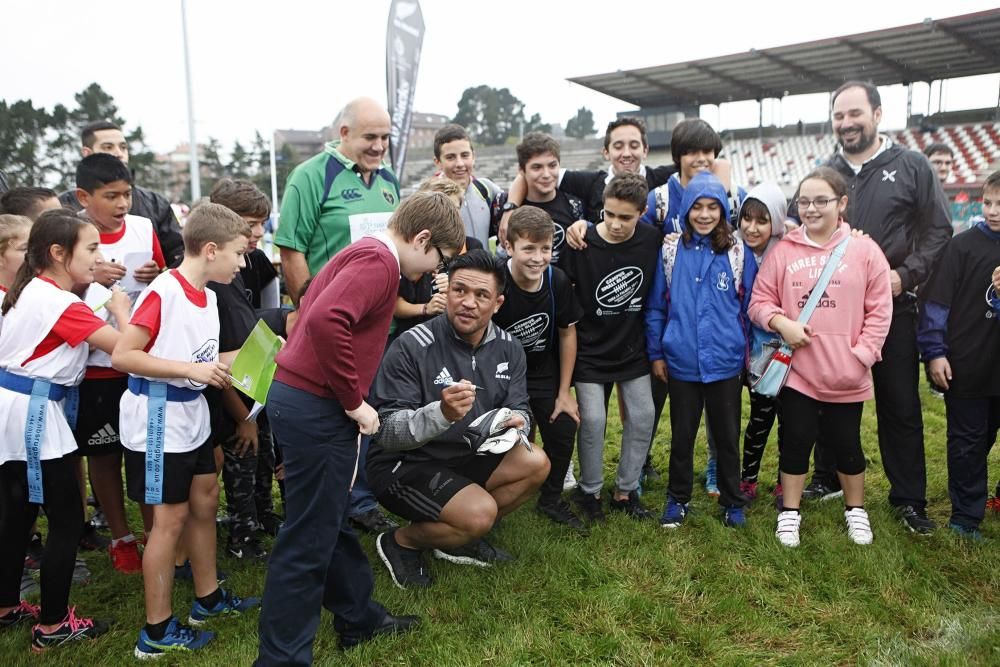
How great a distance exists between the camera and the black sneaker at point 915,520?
12.4 feet

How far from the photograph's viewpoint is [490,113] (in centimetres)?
9038

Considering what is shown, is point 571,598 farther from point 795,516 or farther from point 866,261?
point 866,261

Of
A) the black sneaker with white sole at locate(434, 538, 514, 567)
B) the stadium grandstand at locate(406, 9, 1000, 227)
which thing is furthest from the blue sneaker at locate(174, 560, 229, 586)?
the stadium grandstand at locate(406, 9, 1000, 227)

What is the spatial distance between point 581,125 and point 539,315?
103m

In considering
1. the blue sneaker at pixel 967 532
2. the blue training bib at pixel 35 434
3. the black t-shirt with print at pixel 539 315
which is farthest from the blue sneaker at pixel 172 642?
the blue sneaker at pixel 967 532

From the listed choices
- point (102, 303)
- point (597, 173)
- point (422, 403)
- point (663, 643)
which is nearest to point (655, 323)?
point (597, 173)

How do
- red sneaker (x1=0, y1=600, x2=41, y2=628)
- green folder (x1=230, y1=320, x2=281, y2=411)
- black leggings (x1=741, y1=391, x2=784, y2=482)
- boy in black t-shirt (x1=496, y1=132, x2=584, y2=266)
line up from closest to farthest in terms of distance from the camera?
1. green folder (x1=230, y1=320, x2=281, y2=411)
2. red sneaker (x1=0, y1=600, x2=41, y2=628)
3. boy in black t-shirt (x1=496, y1=132, x2=584, y2=266)
4. black leggings (x1=741, y1=391, x2=784, y2=482)

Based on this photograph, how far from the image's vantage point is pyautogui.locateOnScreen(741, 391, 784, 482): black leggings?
4293mm

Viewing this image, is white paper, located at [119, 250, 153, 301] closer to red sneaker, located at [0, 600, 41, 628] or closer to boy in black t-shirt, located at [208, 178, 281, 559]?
boy in black t-shirt, located at [208, 178, 281, 559]

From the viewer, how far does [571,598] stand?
318cm

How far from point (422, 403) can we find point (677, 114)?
33.4 metres

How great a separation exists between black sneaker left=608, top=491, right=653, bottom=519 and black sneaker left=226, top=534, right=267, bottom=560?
2.01 m

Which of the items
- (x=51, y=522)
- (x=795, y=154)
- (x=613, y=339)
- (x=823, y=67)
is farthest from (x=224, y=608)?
(x=795, y=154)

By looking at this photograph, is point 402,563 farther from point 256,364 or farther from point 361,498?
point 256,364
